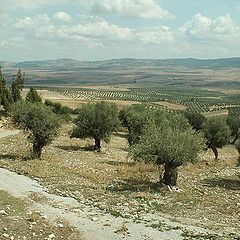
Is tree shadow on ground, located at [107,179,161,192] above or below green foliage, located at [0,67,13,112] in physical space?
below

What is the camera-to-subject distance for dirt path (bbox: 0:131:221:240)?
23703 millimetres

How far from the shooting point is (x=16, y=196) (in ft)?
103

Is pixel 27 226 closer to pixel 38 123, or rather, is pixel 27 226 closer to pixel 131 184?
pixel 131 184

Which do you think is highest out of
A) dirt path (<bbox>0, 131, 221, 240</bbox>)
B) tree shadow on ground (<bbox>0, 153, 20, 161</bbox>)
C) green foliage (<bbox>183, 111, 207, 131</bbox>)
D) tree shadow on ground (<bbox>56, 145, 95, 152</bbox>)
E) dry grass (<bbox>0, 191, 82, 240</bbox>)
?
dry grass (<bbox>0, 191, 82, 240</bbox>)

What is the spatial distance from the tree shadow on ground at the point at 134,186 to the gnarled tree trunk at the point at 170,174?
828mm

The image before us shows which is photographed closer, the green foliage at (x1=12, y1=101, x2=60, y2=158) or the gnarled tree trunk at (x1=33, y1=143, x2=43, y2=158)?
the green foliage at (x1=12, y1=101, x2=60, y2=158)

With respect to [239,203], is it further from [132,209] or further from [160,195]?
[132,209]

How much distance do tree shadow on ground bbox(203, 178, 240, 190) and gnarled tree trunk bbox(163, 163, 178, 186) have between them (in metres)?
5.16

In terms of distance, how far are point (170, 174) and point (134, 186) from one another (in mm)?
3122

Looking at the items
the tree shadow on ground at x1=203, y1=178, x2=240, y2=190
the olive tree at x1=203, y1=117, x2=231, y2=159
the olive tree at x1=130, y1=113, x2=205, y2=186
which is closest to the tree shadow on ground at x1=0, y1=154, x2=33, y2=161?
the olive tree at x1=130, y1=113, x2=205, y2=186

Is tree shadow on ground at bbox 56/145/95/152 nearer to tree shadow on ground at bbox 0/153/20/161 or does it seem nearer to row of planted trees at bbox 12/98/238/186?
row of planted trees at bbox 12/98/238/186

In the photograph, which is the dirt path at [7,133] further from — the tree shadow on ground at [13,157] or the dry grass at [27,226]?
the dry grass at [27,226]

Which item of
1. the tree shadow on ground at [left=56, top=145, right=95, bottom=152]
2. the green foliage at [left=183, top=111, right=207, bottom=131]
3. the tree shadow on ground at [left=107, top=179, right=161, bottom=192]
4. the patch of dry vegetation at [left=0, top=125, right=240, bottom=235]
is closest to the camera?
the patch of dry vegetation at [left=0, top=125, right=240, bottom=235]

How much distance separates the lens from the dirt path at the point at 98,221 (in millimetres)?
23703
